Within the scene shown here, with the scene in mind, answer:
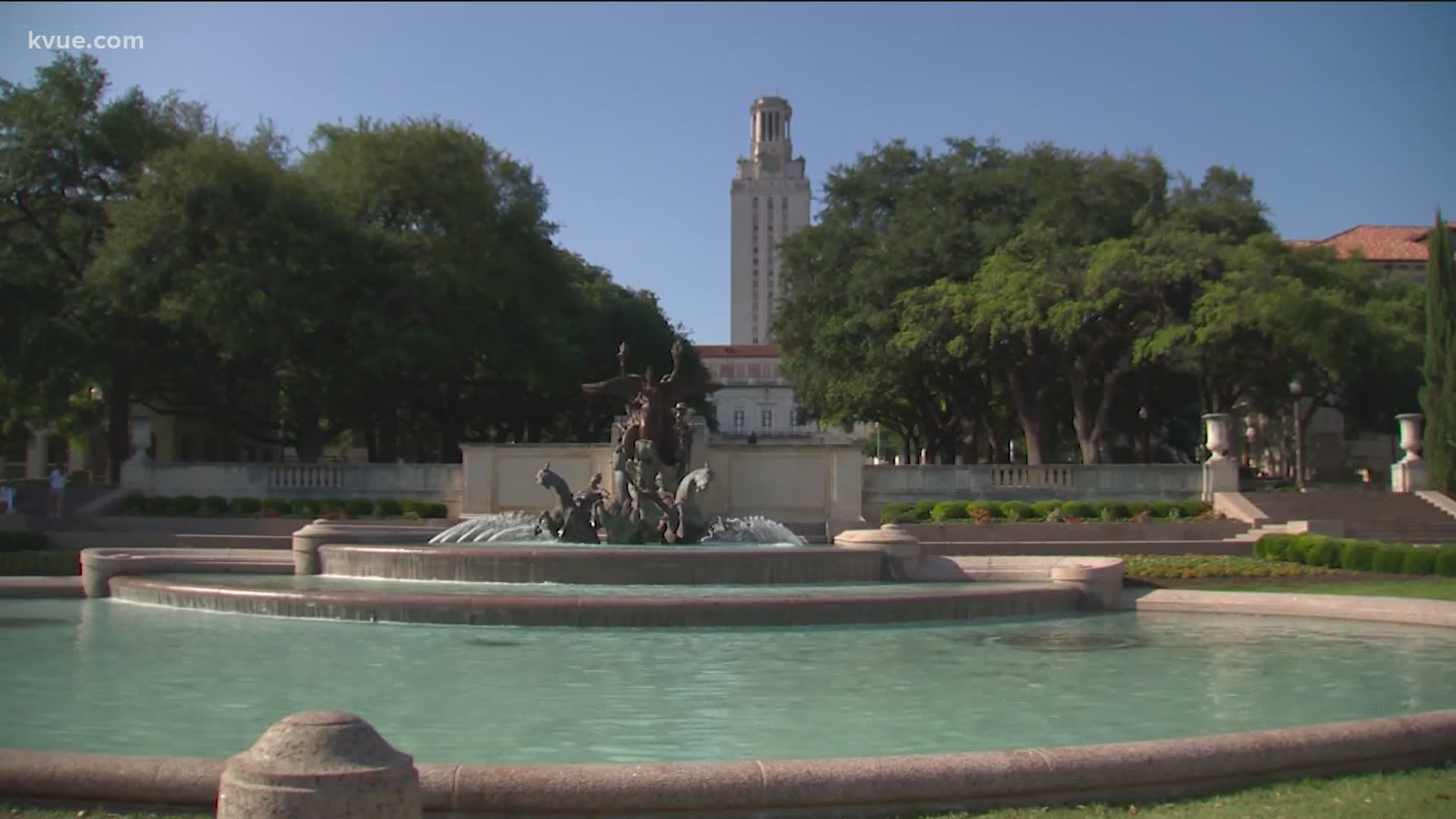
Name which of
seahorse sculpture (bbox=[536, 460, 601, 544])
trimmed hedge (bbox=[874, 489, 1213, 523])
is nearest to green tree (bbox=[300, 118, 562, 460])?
trimmed hedge (bbox=[874, 489, 1213, 523])

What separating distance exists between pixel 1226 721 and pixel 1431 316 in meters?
38.9

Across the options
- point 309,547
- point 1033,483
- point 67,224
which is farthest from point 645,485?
point 67,224

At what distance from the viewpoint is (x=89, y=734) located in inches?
368

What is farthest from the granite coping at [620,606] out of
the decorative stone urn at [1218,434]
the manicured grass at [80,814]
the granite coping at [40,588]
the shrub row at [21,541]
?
the decorative stone urn at [1218,434]

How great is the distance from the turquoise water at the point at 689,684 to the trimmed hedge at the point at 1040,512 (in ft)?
62.2

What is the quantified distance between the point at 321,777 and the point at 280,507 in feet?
111

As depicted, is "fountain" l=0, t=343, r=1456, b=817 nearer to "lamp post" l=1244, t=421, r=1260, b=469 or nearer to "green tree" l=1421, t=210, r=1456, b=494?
"green tree" l=1421, t=210, r=1456, b=494

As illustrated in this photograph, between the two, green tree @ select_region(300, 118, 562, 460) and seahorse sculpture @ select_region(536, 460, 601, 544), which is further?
green tree @ select_region(300, 118, 562, 460)

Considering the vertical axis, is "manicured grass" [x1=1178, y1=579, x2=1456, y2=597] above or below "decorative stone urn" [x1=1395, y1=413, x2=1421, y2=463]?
below

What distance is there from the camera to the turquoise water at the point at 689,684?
9.43m

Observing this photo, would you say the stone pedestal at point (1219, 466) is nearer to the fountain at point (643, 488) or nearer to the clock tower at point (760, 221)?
the fountain at point (643, 488)

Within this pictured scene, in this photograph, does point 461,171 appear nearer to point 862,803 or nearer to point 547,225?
point 547,225

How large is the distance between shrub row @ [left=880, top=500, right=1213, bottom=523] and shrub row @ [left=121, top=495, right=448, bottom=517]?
1344 centimetres

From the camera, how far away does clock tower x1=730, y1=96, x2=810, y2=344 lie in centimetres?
15675
